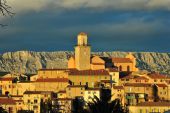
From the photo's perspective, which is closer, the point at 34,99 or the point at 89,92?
the point at 89,92

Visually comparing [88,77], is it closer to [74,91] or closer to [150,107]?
[74,91]

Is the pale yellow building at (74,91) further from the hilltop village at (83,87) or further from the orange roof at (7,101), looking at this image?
the orange roof at (7,101)

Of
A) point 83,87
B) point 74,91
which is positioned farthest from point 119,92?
point 74,91

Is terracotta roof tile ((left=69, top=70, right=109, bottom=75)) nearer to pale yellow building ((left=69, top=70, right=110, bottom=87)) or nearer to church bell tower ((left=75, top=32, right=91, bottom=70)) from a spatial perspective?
pale yellow building ((left=69, top=70, right=110, bottom=87))

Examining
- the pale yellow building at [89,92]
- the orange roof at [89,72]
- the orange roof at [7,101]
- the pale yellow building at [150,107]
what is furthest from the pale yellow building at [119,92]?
the orange roof at [7,101]

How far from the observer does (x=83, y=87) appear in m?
94.9

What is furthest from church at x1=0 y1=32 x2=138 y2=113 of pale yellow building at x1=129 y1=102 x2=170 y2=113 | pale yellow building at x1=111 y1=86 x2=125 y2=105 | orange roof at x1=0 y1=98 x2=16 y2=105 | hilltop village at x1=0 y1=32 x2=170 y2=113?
pale yellow building at x1=129 y1=102 x2=170 y2=113

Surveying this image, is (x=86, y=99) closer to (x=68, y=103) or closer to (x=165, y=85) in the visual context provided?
(x=68, y=103)

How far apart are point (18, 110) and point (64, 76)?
1421 centimetres

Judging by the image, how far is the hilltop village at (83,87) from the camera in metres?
90.9

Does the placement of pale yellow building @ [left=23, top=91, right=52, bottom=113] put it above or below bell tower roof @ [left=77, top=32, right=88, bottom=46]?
below

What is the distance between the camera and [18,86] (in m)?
108

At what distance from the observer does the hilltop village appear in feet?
298

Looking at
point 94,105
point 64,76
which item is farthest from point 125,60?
point 94,105
